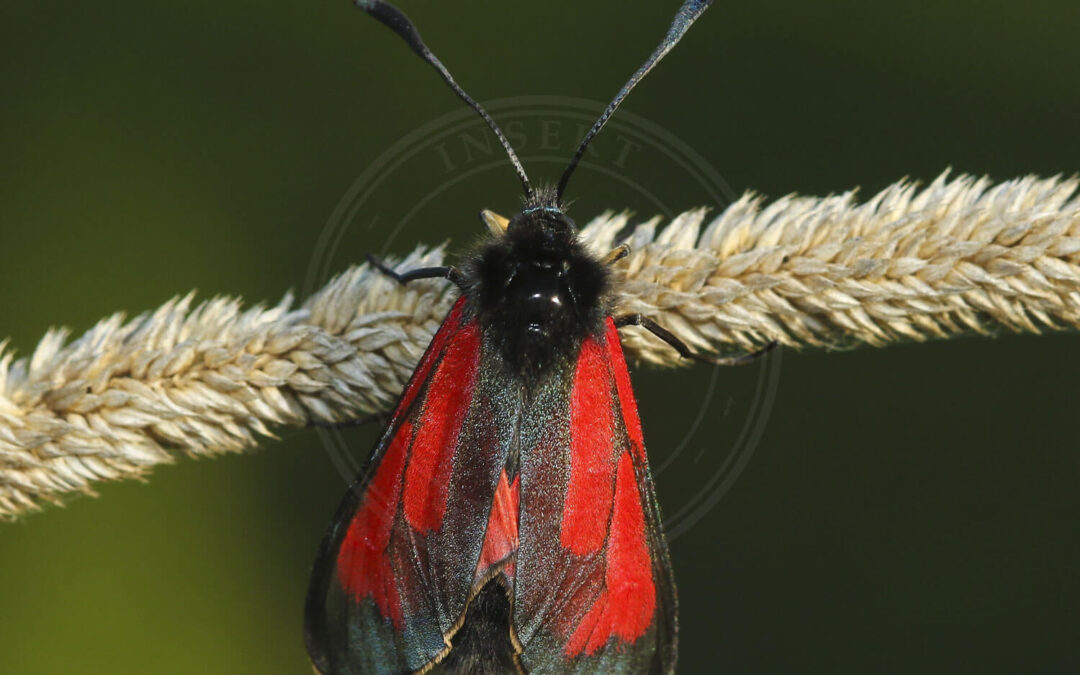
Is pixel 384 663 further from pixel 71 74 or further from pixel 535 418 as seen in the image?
pixel 71 74

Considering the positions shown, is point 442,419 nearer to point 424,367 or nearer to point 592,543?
point 424,367

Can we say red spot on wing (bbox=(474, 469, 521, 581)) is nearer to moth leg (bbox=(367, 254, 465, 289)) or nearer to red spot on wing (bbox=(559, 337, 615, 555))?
red spot on wing (bbox=(559, 337, 615, 555))

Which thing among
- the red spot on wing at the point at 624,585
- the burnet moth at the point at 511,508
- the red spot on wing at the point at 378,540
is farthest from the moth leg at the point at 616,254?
the red spot on wing at the point at 378,540

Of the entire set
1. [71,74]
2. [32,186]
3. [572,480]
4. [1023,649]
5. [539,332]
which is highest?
[71,74]

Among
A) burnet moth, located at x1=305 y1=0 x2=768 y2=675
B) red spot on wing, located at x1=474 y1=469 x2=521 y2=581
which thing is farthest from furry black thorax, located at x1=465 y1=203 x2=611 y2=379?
red spot on wing, located at x1=474 y1=469 x2=521 y2=581

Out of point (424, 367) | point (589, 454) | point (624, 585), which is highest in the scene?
point (424, 367)

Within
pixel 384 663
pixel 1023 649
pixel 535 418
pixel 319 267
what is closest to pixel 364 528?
pixel 384 663

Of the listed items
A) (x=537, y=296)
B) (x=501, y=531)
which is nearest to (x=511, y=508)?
(x=501, y=531)
